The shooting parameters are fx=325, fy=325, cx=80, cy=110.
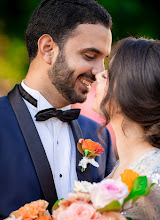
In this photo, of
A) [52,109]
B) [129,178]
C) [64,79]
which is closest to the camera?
[129,178]

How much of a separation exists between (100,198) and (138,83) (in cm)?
89

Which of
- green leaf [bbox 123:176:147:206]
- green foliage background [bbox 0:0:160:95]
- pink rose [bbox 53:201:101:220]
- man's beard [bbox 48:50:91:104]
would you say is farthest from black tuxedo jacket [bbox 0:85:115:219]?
green foliage background [bbox 0:0:160:95]

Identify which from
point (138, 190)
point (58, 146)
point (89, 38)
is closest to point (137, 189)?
point (138, 190)

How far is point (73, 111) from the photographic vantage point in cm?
289

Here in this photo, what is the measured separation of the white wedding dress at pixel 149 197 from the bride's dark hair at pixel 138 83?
0.19 metres

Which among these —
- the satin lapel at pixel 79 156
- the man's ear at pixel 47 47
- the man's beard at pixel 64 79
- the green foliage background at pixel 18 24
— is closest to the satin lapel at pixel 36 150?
the satin lapel at pixel 79 156

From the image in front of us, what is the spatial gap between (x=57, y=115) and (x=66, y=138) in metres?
0.22

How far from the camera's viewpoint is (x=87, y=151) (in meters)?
2.70

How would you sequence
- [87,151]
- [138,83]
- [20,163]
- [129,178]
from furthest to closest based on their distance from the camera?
[87,151], [20,163], [138,83], [129,178]

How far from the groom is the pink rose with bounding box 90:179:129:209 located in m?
1.06

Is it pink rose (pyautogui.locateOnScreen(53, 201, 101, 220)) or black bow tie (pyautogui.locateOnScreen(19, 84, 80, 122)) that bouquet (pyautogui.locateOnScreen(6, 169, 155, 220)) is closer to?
pink rose (pyautogui.locateOnScreen(53, 201, 101, 220))

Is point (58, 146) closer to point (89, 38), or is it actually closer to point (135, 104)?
point (135, 104)

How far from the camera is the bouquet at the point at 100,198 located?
1412 mm

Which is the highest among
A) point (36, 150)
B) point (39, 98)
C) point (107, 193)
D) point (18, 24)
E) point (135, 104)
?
point (18, 24)
